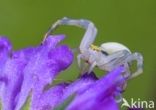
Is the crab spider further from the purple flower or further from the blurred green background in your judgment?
the blurred green background

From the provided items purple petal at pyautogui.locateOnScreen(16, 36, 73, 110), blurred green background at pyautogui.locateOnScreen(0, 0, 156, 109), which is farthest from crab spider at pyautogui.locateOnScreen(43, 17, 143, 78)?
blurred green background at pyautogui.locateOnScreen(0, 0, 156, 109)

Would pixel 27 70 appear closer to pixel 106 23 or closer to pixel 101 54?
pixel 101 54

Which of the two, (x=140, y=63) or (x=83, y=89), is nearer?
(x=83, y=89)

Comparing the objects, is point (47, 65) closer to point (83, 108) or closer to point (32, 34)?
point (83, 108)

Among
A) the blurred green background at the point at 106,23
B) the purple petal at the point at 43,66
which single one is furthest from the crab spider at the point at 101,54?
the blurred green background at the point at 106,23

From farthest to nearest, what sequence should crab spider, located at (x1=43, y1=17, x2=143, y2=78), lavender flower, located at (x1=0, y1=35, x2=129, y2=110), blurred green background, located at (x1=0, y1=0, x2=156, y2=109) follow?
blurred green background, located at (x1=0, y1=0, x2=156, y2=109), crab spider, located at (x1=43, y1=17, x2=143, y2=78), lavender flower, located at (x1=0, y1=35, x2=129, y2=110)

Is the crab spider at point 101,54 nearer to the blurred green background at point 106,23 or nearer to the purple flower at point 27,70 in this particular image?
the purple flower at point 27,70

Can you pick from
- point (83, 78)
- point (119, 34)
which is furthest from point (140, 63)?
point (119, 34)
